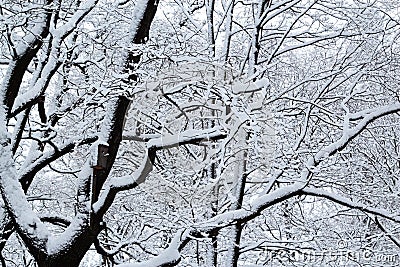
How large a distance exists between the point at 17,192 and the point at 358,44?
202 inches

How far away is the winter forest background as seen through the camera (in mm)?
5152

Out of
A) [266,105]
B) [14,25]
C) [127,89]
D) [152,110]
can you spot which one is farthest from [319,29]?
[14,25]

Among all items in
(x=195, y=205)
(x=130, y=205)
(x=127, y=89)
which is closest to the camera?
(x=127, y=89)

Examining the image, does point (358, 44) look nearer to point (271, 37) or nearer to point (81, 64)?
point (271, 37)

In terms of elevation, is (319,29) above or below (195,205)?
above

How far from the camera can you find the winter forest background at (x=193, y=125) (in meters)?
5.15

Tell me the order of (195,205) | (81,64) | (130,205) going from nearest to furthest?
(195,205), (81,64), (130,205)

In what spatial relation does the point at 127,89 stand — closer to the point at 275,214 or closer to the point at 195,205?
the point at 195,205

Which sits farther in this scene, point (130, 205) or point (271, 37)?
point (130, 205)

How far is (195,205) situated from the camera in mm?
6184

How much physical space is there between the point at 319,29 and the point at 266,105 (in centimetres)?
216

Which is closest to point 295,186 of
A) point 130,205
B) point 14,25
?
point 14,25

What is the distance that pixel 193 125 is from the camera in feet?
22.8

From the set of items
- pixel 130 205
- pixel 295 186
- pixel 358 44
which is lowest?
pixel 130 205
